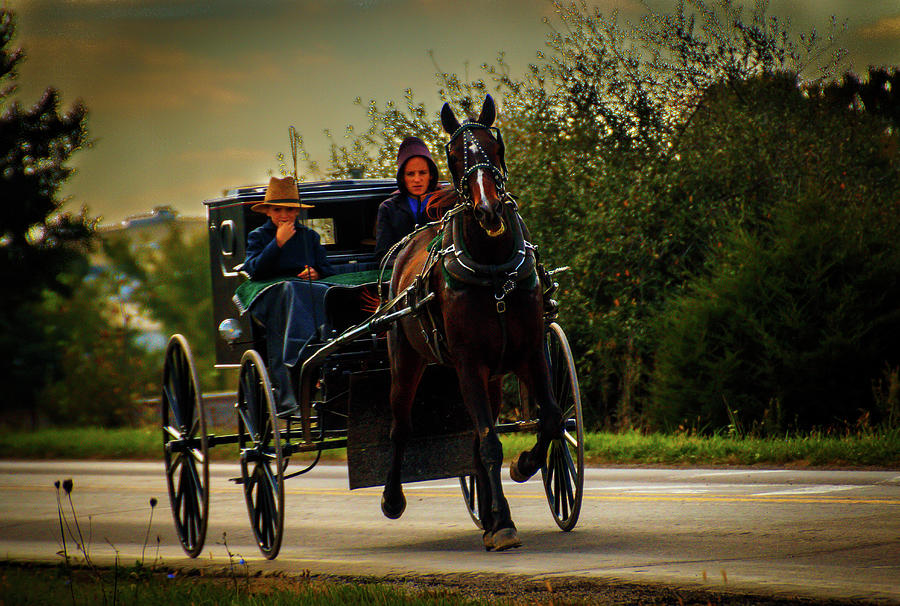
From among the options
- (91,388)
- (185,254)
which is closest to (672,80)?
(91,388)

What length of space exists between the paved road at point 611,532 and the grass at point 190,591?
1.43 feet

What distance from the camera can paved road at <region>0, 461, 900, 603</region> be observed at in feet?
A: 19.7

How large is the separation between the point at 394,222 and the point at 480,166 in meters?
2.16

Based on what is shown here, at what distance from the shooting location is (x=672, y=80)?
71.5ft

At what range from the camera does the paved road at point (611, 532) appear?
6020mm

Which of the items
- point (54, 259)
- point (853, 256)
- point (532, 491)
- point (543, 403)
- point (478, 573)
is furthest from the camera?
point (853, 256)

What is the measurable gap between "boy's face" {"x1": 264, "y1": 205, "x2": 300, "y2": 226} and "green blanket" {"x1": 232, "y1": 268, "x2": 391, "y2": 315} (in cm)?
50

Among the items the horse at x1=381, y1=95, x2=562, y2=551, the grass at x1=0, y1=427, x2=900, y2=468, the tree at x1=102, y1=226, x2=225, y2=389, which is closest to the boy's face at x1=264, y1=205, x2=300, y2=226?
the horse at x1=381, y1=95, x2=562, y2=551

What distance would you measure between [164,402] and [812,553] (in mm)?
5263

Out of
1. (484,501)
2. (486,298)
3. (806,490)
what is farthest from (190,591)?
(806,490)

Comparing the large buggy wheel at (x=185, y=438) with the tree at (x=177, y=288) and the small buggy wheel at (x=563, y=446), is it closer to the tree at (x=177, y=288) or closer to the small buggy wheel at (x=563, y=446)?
the small buggy wheel at (x=563, y=446)

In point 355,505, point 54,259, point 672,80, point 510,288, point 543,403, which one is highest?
point 672,80

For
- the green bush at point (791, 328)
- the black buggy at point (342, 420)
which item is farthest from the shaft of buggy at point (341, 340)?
the green bush at point (791, 328)

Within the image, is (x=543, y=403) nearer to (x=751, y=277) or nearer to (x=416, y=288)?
(x=416, y=288)
